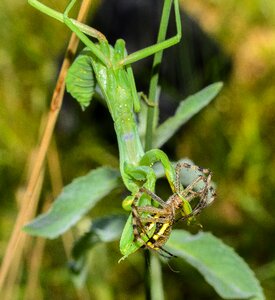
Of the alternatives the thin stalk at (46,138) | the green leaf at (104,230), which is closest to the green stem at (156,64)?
the thin stalk at (46,138)

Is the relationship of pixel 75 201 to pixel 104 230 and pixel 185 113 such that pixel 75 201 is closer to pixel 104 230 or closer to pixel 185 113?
pixel 104 230

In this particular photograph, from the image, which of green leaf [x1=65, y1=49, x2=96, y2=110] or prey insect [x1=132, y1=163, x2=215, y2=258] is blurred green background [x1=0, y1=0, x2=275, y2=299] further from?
prey insect [x1=132, y1=163, x2=215, y2=258]

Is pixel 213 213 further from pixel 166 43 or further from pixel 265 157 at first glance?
pixel 166 43

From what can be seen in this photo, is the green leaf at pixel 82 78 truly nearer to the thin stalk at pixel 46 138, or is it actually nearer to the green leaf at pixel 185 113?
the thin stalk at pixel 46 138

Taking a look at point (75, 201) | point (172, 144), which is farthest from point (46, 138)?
point (172, 144)

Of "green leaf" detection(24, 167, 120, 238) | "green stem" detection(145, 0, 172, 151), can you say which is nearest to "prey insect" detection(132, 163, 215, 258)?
"green stem" detection(145, 0, 172, 151)

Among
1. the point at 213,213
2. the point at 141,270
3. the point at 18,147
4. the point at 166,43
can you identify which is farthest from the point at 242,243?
the point at 166,43
